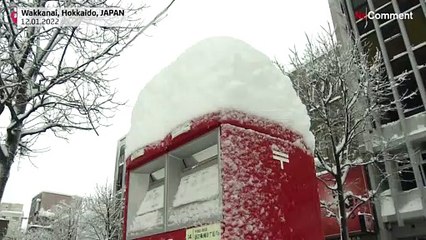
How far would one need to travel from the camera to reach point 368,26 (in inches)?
664

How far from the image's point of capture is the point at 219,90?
313 centimetres

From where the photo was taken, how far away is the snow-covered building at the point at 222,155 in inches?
112

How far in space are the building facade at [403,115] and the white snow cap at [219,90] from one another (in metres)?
12.1

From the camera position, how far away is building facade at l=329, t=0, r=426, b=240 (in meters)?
13.7

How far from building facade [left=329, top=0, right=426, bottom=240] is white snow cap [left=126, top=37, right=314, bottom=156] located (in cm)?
1205

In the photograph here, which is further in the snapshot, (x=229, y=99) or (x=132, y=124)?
(x=132, y=124)

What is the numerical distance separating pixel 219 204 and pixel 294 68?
11634 millimetres

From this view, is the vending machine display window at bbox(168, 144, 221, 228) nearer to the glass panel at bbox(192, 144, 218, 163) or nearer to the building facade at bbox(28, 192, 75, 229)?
the glass panel at bbox(192, 144, 218, 163)

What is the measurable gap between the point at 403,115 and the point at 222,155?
1383 cm

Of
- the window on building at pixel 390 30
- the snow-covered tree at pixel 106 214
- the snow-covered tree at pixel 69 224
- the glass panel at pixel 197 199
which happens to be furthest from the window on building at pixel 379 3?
the snow-covered tree at pixel 69 224

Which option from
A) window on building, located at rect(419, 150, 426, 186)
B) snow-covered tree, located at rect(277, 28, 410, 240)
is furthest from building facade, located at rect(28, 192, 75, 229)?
window on building, located at rect(419, 150, 426, 186)

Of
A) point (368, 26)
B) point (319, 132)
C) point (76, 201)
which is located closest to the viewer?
point (319, 132)

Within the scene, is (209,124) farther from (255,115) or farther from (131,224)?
(131,224)

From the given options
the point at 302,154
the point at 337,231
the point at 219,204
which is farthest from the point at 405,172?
the point at 219,204
